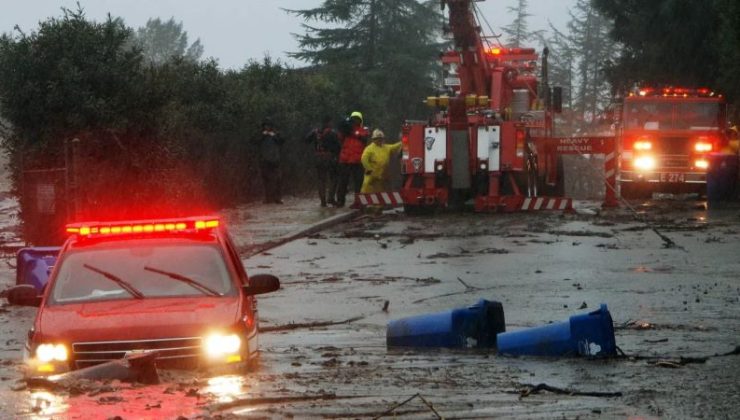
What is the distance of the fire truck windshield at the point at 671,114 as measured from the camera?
3522 centimetres

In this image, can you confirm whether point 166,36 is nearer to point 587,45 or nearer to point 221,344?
point 587,45

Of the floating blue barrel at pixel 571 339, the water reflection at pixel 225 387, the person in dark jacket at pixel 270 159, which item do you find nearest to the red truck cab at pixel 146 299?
the water reflection at pixel 225 387

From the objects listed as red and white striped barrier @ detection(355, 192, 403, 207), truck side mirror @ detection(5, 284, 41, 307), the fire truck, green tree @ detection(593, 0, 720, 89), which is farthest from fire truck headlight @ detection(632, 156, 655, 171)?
truck side mirror @ detection(5, 284, 41, 307)

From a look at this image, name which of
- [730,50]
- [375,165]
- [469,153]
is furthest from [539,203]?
[730,50]

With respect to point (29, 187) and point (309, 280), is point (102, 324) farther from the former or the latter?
point (29, 187)

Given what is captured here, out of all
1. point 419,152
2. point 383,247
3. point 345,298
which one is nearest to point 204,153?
point 419,152

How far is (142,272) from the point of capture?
9.97 meters

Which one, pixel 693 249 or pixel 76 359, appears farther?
pixel 693 249

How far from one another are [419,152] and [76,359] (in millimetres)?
20742

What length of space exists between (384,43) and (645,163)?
37868mm

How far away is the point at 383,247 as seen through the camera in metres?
22.3

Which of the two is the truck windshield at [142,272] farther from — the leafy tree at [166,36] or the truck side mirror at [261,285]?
the leafy tree at [166,36]

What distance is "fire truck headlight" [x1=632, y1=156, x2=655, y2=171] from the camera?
116 ft

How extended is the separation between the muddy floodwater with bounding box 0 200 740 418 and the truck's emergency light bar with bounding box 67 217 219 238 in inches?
45.3
